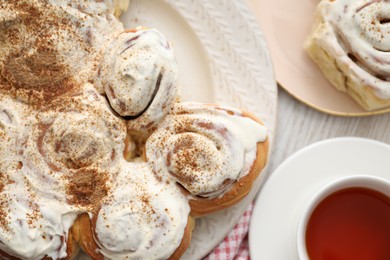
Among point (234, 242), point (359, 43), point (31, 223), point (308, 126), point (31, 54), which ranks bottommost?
point (234, 242)

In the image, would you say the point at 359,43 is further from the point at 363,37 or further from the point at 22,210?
the point at 22,210

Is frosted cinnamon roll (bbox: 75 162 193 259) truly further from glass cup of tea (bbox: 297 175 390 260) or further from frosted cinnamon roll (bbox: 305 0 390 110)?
frosted cinnamon roll (bbox: 305 0 390 110)

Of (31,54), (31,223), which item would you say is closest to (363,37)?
(31,54)

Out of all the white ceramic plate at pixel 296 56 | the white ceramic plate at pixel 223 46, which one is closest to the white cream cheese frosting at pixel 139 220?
the white ceramic plate at pixel 223 46

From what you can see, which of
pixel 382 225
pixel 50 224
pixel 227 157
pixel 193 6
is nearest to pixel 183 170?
pixel 227 157

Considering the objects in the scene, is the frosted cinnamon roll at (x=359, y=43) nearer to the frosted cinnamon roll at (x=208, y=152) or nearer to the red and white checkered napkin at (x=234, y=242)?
the frosted cinnamon roll at (x=208, y=152)

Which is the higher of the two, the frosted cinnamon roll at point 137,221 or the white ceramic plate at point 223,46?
the white ceramic plate at point 223,46

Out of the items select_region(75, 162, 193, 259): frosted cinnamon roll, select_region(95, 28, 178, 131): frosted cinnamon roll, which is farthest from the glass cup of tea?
select_region(95, 28, 178, 131): frosted cinnamon roll
